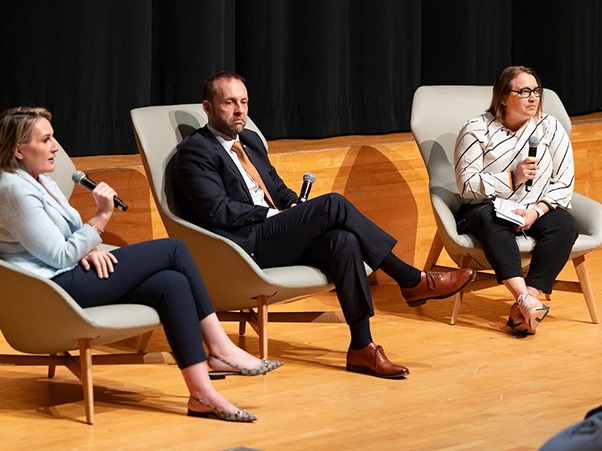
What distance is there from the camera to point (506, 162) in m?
5.09

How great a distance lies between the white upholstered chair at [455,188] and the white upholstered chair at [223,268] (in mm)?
736

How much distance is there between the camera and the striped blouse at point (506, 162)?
16.6 ft

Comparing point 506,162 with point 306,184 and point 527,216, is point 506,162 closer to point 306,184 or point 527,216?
point 527,216

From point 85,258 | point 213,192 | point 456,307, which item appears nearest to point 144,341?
point 213,192

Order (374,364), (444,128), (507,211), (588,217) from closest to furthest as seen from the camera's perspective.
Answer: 1. (374,364)
2. (507,211)
3. (588,217)
4. (444,128)

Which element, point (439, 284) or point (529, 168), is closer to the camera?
point (439, 284)

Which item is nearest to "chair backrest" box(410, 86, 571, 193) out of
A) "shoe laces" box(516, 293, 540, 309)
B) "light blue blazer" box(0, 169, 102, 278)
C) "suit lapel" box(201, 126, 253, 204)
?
"shoe laces" box(516, 293, 540, 309)

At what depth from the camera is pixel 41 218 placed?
12.2 ft

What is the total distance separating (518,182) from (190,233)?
4.95 ft

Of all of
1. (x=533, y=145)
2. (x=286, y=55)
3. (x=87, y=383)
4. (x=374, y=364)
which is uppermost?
(x=286, y=55)

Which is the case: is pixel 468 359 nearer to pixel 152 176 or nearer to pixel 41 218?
pixel 152 176

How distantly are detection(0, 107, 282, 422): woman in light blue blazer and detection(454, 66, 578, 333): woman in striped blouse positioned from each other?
152 centimetres

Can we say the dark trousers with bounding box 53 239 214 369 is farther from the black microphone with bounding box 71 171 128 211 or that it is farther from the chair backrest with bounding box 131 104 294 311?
the chair backrest with bounding box 131 104 294 311

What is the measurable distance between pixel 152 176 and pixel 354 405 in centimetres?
119
